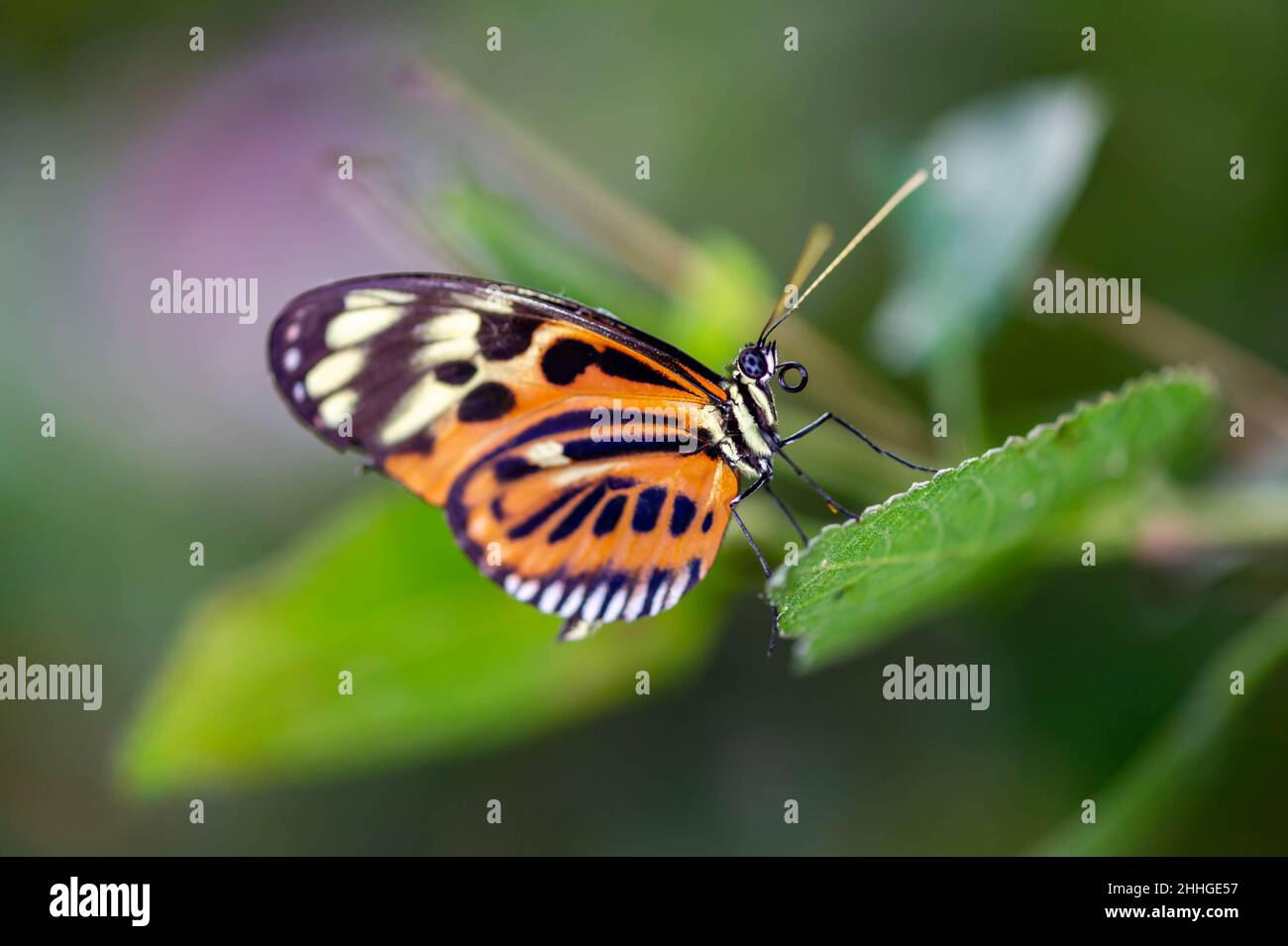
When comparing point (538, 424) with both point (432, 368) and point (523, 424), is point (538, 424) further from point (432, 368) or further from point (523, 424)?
point (432, 368)

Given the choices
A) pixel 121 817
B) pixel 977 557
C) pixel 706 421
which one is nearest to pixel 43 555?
pixel 121 817

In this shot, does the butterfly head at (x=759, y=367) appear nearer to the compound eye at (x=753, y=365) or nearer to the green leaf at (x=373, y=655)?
the compound eye at (x=753, y=365)

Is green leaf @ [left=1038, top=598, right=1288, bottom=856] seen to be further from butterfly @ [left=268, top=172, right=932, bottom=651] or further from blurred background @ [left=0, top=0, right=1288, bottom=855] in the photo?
butterfly @ [left=268, top=172, right=932, bottom=651]

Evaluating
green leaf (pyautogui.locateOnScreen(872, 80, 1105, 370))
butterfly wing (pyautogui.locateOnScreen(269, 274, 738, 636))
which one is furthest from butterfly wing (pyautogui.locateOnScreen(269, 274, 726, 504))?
green leaf (pyautogui.locateOnScreen(872, 80, 1105, 370))

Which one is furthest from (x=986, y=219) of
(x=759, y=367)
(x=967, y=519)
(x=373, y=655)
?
(x=373, y=655)

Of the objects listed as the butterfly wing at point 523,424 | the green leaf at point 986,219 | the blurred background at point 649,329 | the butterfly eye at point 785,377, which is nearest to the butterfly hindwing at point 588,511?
the butterfly wing at point 523,424

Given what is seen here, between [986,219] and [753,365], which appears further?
[986,219]
